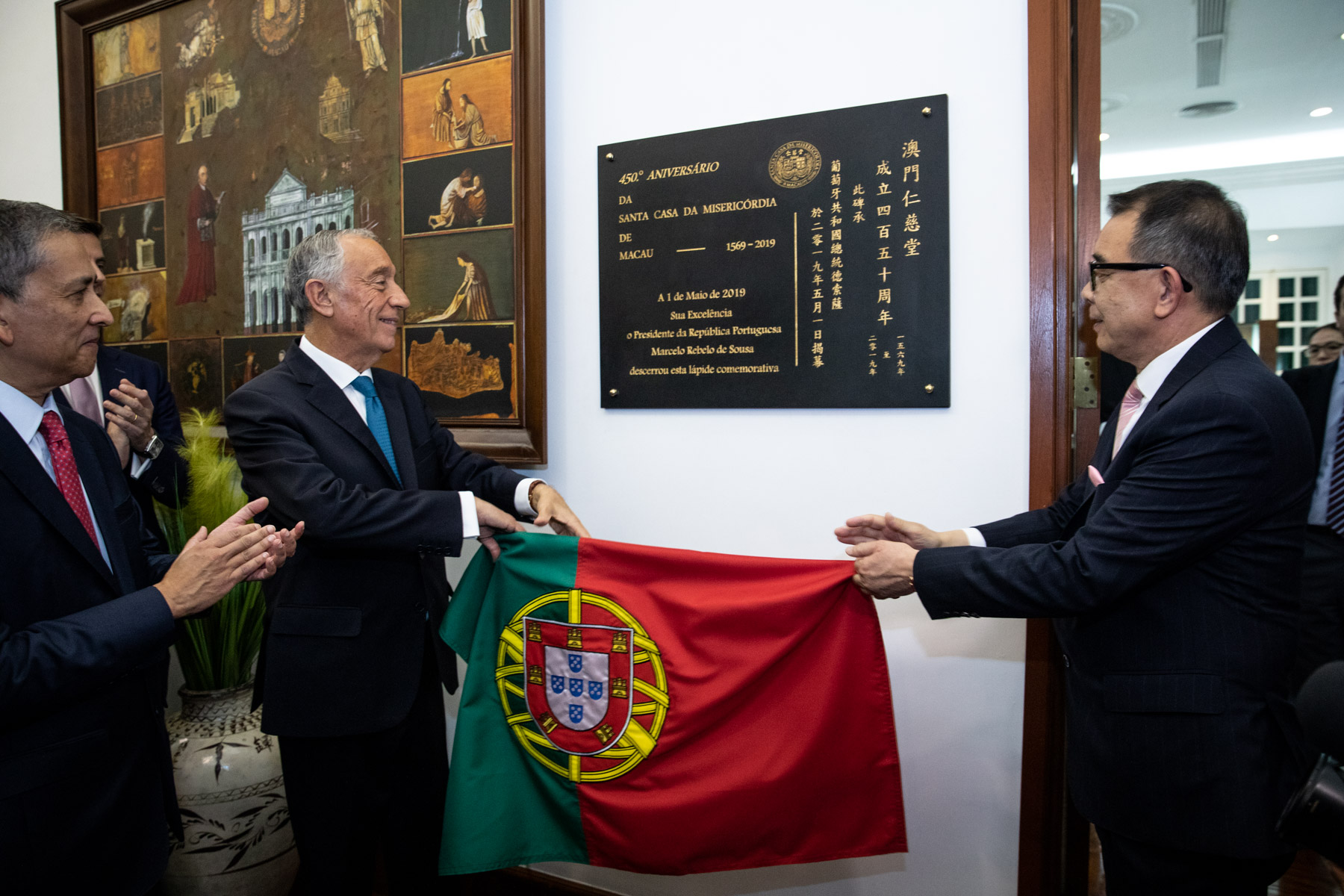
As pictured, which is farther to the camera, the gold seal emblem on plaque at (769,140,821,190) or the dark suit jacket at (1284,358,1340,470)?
the dark suit jacket at (1284,358,1340,470)

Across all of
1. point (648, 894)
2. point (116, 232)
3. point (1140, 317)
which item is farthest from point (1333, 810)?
point (116, 232)

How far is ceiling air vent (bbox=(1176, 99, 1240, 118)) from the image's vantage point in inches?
167

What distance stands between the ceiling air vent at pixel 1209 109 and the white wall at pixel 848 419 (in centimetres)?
329

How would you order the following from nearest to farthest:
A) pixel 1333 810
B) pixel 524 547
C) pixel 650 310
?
pixel 1333 810
pixel 524 547
pixel 650 310

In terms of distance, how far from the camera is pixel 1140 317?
4.57ft

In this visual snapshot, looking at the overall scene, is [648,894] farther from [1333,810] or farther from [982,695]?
[1333,810]

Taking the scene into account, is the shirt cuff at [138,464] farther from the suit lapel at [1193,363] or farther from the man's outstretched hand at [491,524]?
the suit lapel at [1193,363]

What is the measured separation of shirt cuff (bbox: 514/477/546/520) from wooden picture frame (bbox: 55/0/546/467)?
356 millimetres

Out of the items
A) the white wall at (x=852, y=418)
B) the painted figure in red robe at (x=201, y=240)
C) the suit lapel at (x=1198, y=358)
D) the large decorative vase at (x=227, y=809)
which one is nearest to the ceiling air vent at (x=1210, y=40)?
the white wall at (x=852, y=418)

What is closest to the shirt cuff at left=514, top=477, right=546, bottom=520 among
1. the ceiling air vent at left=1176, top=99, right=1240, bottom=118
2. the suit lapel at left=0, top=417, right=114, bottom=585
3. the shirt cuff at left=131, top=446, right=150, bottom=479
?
the suit lapel at left=0, top=417, right=114, bottom=585

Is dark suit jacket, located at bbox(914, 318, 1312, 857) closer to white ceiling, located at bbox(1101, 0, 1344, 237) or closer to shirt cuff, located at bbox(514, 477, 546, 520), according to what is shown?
shirt cuff, located at bbox(514, 477, 546, 520)

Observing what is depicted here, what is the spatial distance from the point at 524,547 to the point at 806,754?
76 centimetres

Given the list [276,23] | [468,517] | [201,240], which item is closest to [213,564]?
[468,517]

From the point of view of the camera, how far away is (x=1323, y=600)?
234 centimetres
